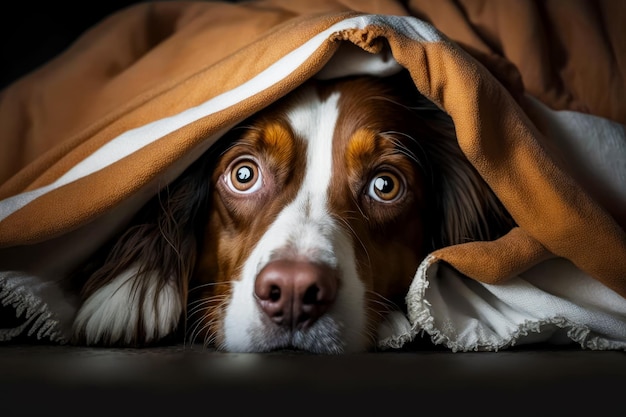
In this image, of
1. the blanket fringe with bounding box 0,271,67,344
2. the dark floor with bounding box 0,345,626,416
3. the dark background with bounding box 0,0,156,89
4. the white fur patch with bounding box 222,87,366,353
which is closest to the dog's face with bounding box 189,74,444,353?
the white fur patch with bounding box 222,87,366,353

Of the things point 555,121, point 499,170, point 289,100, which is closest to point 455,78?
point 499,170

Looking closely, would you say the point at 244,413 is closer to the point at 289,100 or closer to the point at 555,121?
the point at 289,100

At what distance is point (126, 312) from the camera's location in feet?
4.75

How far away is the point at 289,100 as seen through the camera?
160cm

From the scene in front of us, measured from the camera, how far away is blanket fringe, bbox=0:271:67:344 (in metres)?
1.33

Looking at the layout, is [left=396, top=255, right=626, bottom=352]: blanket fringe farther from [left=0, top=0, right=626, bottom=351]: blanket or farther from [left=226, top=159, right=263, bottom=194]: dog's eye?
[left=226, top=159, right=263, bottom=194]: dog's eye

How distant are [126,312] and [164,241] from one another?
0.23 metres

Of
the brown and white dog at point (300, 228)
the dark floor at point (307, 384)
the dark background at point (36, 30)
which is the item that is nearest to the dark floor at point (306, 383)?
the dark floor at point (307, 384)

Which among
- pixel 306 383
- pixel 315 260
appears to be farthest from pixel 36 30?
pixel 306 383

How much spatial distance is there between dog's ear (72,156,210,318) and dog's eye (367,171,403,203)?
36 cm

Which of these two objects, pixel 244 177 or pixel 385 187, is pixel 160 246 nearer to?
pixel 244 177

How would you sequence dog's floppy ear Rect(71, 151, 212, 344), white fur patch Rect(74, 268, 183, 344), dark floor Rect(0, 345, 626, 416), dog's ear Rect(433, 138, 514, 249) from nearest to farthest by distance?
dark floor Rect(0, 345, 626, 416) < white fur patch Rect(74, 268, 183, 344) < dog's floppy ear Rect(71, 151, 212, 344) < dog's ear Rect(433, 138, 514, 249)

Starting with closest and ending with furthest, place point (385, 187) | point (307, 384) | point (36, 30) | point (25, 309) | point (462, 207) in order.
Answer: point (307, 384) → point (25, 309) → point (385, 187) → point (462, 207) → point (36, 30)

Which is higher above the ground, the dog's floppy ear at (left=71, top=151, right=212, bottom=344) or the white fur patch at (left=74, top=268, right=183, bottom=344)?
the dog's floppy ear at (left=71, top=151, right=212, bottom=344)
